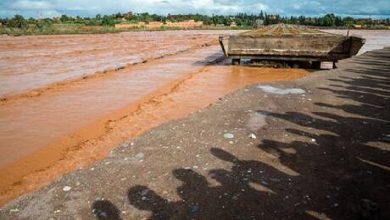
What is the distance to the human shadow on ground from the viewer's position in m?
4.96

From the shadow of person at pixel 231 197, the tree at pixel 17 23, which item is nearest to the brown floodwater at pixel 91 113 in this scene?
the shadow of person at pixel 231 197

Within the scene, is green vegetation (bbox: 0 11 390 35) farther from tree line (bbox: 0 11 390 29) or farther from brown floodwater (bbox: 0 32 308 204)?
brown floodwater (bbox: 0 32 308 204)

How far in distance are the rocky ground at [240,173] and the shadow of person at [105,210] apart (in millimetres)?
13

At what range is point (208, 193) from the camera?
5449 mm

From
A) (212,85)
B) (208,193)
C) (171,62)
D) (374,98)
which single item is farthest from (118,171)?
(171,62)

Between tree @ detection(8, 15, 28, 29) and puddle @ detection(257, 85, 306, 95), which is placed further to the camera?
tree @ detection(8, 15, 28, 29)

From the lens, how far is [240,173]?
6.02 m

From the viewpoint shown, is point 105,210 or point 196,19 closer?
point 105,210

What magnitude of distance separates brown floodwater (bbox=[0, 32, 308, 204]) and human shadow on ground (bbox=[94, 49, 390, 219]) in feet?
8.09

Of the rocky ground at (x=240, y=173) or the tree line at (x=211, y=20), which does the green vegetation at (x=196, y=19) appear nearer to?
the tree line at (x=211, y=20)

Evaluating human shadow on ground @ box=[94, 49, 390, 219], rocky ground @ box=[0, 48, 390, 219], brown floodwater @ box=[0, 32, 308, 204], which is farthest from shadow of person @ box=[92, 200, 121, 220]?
brown floodwater @ box=[0, 32, 308, 204]

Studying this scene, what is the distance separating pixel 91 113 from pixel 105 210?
6.27 metres

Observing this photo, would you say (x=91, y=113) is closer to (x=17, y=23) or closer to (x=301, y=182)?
(x=301, y=182)

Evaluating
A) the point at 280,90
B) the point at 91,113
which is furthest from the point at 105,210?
the point at 280,90
